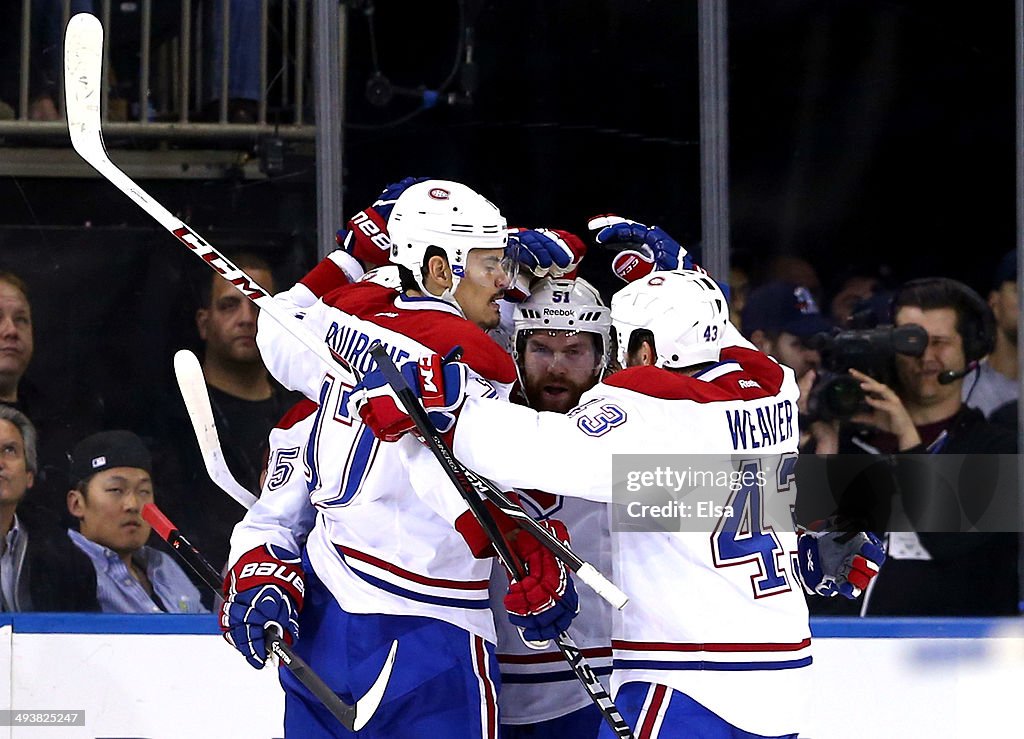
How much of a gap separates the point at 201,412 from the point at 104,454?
119 centimetres

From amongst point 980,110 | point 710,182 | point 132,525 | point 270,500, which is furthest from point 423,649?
point 980,110

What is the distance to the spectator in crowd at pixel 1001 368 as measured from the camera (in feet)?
11.7

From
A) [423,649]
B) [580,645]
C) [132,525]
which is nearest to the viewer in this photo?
[423,649]

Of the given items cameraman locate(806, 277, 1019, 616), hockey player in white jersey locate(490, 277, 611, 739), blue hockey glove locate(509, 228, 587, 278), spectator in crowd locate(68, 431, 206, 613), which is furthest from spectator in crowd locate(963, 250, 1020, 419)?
spectator in crowd locate(68, 431, 206, 613)

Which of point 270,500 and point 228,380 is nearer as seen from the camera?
point 270,500

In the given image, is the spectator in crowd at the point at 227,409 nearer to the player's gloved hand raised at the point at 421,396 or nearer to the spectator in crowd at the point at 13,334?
the spectator in crowd at the point at 13,334

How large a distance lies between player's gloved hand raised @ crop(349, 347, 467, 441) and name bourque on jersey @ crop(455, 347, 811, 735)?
33 millimetres

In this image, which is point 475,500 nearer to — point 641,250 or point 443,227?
point 443,227

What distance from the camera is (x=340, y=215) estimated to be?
3678mm

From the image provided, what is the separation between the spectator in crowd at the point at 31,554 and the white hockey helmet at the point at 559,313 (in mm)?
1539

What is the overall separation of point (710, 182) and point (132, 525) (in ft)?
5.16

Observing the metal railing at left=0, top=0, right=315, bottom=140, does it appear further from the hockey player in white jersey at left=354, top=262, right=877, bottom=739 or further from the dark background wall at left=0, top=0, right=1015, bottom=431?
the hockey player in white jersey at left=354, top=262, right=877, bottom=739

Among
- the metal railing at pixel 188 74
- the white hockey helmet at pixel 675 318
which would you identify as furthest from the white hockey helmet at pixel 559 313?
the metal railing at pixel 188 74

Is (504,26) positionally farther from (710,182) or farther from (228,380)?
(228,380)
